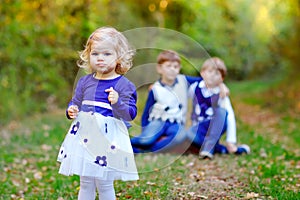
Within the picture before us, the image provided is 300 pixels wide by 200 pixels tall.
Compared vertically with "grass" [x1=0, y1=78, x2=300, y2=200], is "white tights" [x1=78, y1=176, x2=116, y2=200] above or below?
below

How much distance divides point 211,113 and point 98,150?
3117mm

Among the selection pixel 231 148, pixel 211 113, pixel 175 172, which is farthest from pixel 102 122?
pixel 231 148

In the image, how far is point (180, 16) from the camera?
56.9 feet

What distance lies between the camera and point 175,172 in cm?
522

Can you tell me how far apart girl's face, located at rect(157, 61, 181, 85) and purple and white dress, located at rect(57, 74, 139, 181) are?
2811 millimetres

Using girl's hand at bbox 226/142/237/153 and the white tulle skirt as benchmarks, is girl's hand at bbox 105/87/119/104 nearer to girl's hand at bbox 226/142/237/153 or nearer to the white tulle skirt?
the white tulle skirt

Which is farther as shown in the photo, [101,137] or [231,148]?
[231,148]

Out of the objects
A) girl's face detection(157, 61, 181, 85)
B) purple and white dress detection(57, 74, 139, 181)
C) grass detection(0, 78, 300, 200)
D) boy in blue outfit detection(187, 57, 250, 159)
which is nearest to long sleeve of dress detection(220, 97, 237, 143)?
boy in blue outfit detection(187, 57, 250, 159)

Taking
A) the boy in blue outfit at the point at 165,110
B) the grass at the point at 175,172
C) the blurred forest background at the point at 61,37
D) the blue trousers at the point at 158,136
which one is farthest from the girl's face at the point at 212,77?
the blurred forest background at the point at 61,37

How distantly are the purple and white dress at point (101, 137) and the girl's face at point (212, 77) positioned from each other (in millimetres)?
2819

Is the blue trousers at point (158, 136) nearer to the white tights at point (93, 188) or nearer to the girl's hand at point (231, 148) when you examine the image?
the girl's hand at point (231, 148)

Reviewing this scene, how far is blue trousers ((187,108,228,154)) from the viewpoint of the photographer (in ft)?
20.5

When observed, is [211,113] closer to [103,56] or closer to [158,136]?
[158,136]

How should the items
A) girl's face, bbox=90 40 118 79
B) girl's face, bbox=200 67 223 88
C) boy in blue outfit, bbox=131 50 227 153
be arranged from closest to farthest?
girl's face, bbox=90 40 118 79
girl's face, bbox=200 67 223 88
boy in blue outfit, bbox=131 50 227 153
